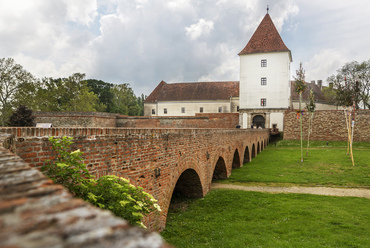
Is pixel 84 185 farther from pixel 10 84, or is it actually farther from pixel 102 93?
pixel 102 93

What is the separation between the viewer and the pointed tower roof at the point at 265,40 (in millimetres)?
36094

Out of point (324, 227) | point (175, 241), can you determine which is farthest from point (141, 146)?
point (324, 227)

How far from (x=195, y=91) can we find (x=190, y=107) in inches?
126

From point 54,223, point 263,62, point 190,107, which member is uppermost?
point 263,62

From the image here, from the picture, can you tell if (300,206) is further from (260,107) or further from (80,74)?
(80,74)

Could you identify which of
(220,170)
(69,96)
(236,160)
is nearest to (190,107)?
(69,96)

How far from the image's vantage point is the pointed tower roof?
1421 inches

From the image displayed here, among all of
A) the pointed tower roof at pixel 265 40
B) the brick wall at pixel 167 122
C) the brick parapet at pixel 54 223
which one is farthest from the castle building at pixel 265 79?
the brick parapet at pixel 54 223

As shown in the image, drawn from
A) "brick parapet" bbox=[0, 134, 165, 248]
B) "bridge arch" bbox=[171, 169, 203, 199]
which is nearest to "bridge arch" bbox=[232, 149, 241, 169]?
"bridge arch" bbox=[171, 169, 203, 199]

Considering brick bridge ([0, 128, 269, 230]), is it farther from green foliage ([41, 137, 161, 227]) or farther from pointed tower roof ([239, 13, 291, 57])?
pointed tower roof ([239, 13, 291, 57])

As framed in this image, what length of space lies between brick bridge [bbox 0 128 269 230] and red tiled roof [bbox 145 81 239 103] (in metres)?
36.4

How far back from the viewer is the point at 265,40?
37.0 m

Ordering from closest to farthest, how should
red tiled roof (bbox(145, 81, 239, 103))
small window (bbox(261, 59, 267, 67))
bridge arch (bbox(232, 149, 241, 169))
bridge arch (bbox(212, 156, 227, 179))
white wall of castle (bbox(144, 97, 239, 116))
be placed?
bridge arch (bbox(212, 156, 227, 179)), bridge arch (bbox(232, 149, 241, 169)), small window (bbox(261, 59, 267, 67)), white wall of castle (bbox(144, 97, 239, 116)), red tiled roof (bbox(145, 81, 239, 103))

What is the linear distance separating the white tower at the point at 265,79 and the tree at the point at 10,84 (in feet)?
91.9
